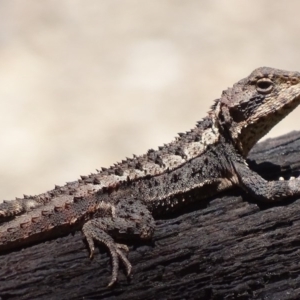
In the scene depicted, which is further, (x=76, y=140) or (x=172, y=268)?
(x=76, y=140)

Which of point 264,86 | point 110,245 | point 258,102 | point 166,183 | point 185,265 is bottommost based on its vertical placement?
point 185,265

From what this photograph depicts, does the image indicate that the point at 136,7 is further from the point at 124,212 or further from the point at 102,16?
the point at 124,212

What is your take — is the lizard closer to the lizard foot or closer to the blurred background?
the lizard foot

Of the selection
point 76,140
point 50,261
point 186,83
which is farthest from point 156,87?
point 50,261

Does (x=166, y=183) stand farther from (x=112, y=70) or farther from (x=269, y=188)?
(x=112, y=70)

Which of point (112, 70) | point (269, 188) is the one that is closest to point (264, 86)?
point (269, 188)

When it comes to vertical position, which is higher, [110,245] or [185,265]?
[110,245]
